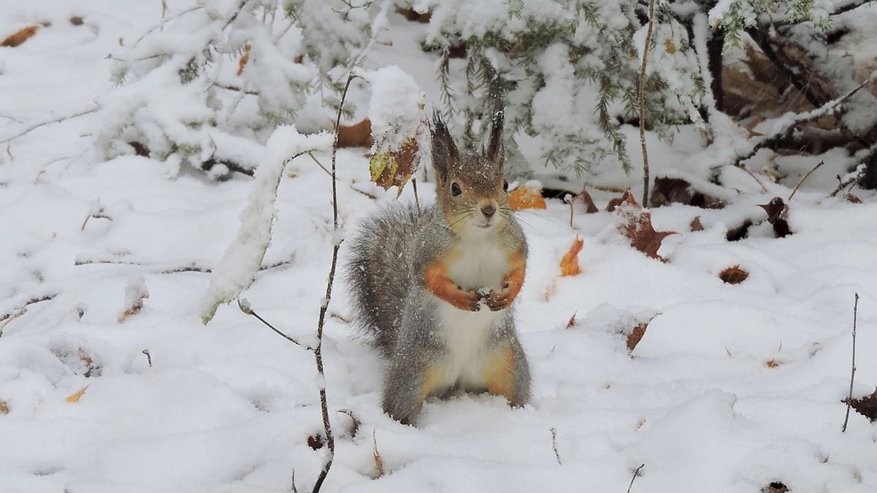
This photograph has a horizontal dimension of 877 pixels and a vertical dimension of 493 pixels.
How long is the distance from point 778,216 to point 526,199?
0.85m

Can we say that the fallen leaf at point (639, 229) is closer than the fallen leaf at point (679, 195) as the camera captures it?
Yes

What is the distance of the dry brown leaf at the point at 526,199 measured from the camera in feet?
11.0

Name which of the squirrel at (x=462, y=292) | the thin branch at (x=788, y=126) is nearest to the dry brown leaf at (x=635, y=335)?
the squirrel at (x=462, y=292)

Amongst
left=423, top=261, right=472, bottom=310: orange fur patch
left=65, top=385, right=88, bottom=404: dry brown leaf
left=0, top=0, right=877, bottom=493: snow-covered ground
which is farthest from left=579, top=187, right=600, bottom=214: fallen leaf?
left=65, top=385, right=88, bottom=404: dry brown leaf

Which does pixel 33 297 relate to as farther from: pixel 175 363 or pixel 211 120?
pixel 211 120

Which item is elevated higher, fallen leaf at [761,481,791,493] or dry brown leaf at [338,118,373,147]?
fallen leaf at [761,481,791,493]

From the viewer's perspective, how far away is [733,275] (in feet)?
9.98

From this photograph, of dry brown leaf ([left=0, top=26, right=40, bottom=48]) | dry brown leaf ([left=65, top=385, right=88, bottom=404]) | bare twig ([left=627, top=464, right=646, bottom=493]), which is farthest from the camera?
dry brown leaf ([left=0, top=26, right=40, bottom=48])

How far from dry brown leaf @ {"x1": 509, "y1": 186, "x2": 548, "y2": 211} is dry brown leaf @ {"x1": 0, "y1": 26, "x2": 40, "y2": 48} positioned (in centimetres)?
269

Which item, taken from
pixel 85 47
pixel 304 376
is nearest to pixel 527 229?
pixel 304 376

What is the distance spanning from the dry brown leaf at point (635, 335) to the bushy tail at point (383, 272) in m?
0.62

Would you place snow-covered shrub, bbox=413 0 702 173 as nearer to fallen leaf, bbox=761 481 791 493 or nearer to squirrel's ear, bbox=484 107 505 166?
squirrel's ear, bbox=484 107 505 166

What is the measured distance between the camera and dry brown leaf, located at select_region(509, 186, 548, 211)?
336 centimetres

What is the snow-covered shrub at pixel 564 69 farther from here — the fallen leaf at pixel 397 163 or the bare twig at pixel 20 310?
the bare twig at pixel 20 310
